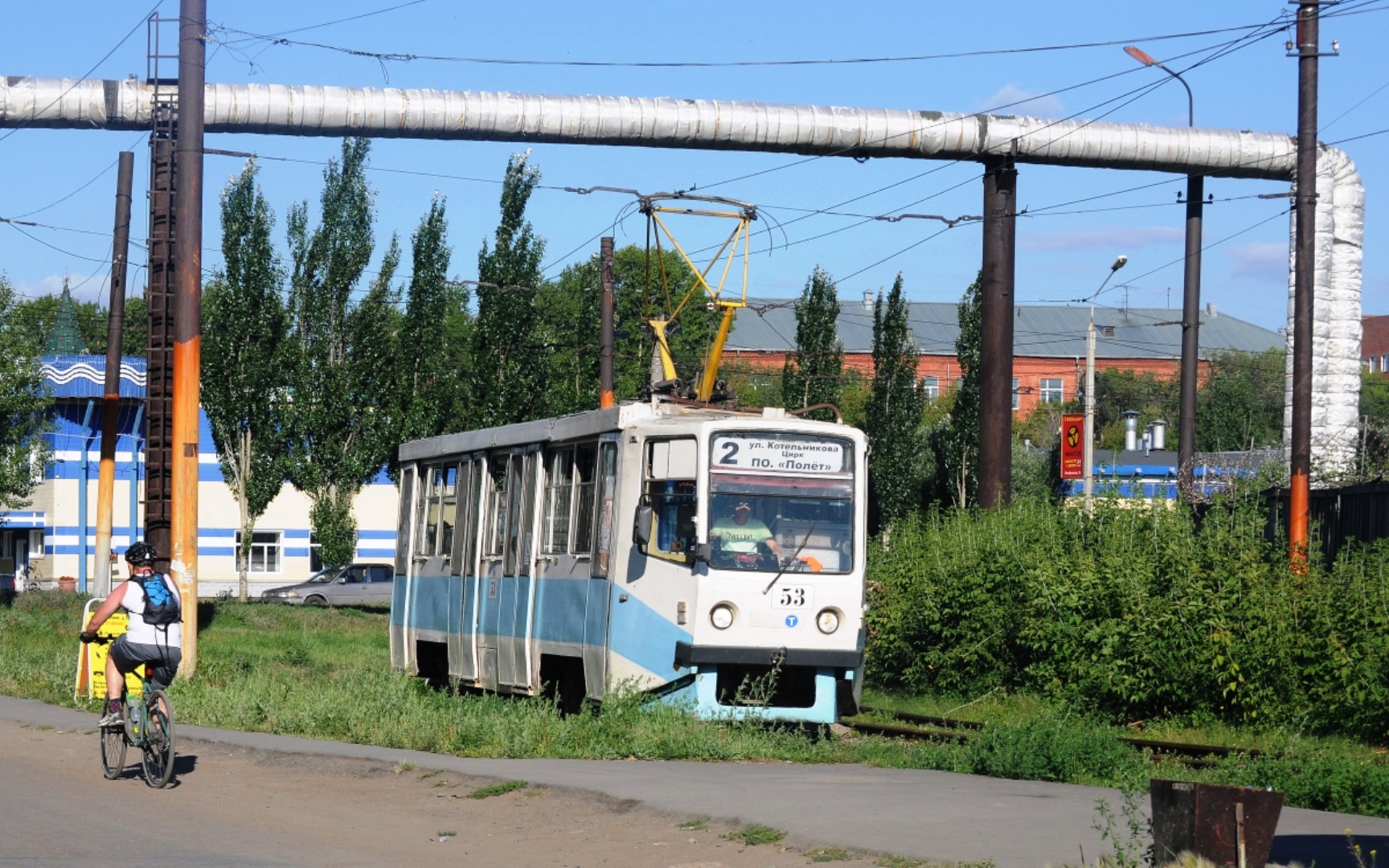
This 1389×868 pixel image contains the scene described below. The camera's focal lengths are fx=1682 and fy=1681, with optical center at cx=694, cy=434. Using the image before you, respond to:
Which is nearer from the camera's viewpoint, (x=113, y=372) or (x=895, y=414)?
(x=113, y=372)

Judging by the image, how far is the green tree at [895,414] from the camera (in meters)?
50.5

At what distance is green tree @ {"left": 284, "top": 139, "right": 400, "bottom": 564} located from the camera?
4678cm

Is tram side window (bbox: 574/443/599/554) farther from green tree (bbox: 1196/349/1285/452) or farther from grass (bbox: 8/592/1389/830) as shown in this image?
green tree (bbox: 1196/349/1285/452)

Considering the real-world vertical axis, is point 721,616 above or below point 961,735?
above

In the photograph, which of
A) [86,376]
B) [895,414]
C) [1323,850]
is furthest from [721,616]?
[86,376]

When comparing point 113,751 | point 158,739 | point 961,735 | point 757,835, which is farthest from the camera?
point 961,735

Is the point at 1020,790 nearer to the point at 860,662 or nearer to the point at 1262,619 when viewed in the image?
the point at 860,662

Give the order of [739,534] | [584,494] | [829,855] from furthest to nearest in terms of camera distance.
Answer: [584,494] < [739,534] < [829,855]

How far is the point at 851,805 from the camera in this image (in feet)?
33.0

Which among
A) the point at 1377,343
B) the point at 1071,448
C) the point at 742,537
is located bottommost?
the point at 742,537

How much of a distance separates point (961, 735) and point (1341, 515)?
6.44 metres

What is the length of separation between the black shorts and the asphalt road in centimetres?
88

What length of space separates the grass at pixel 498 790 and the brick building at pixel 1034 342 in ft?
274

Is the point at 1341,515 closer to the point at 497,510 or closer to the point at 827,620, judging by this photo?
the point at 827,620
